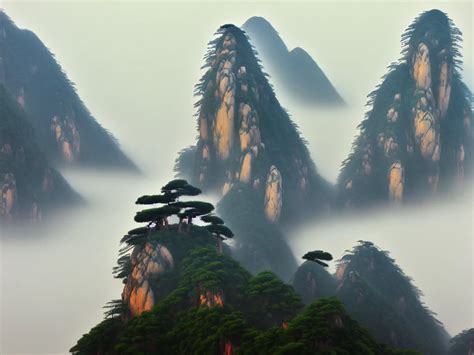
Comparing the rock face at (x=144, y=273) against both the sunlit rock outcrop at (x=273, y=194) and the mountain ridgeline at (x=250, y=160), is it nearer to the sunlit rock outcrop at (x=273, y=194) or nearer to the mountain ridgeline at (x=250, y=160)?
the mountain ridgeline at (x=250, y=160)

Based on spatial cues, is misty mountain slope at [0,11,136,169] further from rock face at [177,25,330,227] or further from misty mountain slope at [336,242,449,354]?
misty mountain slope at [336,242,449,354]

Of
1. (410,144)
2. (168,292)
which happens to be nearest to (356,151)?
(410,144)

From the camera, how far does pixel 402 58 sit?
13638 centimetres

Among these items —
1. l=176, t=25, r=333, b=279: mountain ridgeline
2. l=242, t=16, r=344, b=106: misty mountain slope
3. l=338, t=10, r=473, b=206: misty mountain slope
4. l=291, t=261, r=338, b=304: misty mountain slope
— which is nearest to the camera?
l=291, t=261, r=338, b=304: misty mountain slope

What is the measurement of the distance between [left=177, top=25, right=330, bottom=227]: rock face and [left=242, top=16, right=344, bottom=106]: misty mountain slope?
49618mm

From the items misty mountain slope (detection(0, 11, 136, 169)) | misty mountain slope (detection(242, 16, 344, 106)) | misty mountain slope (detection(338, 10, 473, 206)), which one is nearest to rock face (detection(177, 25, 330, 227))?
misty mountain slope (detection(338, 10, 473, 206))

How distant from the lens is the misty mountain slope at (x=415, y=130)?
131 m

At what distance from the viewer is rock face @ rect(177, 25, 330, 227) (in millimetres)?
121062

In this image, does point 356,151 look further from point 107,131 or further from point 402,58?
point 107,131

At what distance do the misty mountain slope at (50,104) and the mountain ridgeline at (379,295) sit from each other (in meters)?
63.1

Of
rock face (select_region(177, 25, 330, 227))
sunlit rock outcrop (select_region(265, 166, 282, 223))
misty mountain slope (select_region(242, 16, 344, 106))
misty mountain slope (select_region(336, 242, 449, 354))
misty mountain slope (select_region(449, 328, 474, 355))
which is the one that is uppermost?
misty mountain slope (select_region(242, 16, 344, 106))

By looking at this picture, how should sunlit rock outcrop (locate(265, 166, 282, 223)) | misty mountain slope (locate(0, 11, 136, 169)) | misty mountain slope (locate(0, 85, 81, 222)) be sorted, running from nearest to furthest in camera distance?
misty mountain slope (locate(0, 85, 81, 222))
sunlit rock outcrop (locate(265, 166, 282, 223))
misty mountain slope (locate(0, 11, 136, 169))

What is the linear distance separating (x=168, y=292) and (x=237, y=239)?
3687 cm

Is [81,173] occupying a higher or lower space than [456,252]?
higher
